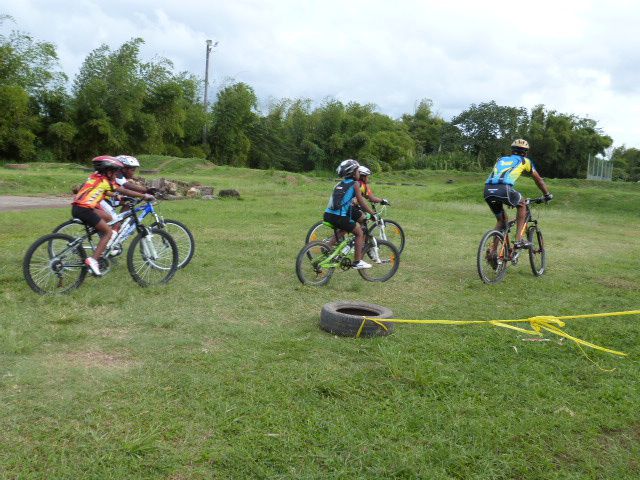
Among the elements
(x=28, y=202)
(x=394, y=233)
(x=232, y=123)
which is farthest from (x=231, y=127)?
(x=394, y=233)

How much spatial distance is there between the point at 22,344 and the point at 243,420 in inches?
78.9

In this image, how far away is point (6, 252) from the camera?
7.89 m

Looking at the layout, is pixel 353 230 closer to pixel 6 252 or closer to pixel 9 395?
pixel 9 395

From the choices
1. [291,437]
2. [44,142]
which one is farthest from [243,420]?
[44,142]

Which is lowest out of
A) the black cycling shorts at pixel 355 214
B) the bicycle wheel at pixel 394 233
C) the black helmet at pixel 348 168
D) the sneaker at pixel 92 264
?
the sneaker at pixel 92 264

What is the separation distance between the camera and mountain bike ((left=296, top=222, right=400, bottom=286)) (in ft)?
22.2

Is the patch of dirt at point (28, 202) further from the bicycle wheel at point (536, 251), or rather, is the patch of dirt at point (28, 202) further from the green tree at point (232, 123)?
the green tree at point (232, 123)

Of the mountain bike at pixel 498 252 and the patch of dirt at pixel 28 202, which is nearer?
the mountain bike at pixel 498 252

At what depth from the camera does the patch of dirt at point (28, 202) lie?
1426 cm

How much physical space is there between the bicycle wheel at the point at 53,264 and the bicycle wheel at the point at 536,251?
5.60 m

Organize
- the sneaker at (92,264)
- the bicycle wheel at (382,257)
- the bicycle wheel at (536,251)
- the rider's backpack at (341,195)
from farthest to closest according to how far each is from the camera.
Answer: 1. the bicycle wheel at (536,251)
2. the bicycle wheel at (382,257)
3. the rider's backpack at (341,195)
4. the sneaker at (92,264)

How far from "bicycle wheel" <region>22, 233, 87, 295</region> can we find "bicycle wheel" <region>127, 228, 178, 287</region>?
562 millimetres

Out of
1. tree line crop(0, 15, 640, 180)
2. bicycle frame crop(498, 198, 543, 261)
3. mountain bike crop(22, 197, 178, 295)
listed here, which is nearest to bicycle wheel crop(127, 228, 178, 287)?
mountain bike crop(22, 197, 178, 295)

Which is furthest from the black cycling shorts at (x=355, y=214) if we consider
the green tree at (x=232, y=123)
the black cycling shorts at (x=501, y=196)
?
the green tree at (x=232, y=123)
